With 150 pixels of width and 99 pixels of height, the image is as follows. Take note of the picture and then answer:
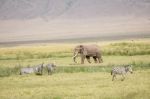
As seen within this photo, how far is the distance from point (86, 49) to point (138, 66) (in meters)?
8.47

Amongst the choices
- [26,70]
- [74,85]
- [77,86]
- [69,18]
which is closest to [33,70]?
[26,70]

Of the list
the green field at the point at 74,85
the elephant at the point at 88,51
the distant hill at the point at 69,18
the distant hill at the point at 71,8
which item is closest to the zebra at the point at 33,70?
the green field at the point at 74,85

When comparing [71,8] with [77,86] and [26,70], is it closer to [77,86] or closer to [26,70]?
[26,70]

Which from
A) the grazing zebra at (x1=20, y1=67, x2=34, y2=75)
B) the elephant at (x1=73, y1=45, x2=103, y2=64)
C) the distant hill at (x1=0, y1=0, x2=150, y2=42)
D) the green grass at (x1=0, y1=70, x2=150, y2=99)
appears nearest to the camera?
the green grass at (x1=0, y1=70, x2=150, y2=99)

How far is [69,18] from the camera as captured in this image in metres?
144

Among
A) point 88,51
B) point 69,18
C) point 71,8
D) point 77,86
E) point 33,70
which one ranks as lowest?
point 77,86

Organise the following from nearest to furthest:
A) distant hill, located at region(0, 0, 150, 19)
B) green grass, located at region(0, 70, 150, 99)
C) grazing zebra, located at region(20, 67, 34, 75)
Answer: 1. green grass, located at region(0, 70, 150, 99)
2. grazing zebra, located at region(20, 67, 34, 75)
3. distant hill, located at region(0, 0, 150, 19)

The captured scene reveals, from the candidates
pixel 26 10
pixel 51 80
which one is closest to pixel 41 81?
pixel 51 80

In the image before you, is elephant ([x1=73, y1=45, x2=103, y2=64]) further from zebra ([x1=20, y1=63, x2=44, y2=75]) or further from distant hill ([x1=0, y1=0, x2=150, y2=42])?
distant hill ([x1=0, y1=0, x2=150, y2=42])

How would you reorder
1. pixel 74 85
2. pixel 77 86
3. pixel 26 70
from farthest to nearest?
pixel 26 70
pixel 74 85
pixel 77 86

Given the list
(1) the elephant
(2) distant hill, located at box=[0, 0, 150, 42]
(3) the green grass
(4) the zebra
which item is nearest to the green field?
(3) the green grass

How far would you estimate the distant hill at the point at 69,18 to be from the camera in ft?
404

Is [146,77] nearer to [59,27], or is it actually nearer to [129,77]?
[129,77]

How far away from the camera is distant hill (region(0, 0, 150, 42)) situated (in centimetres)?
12319
